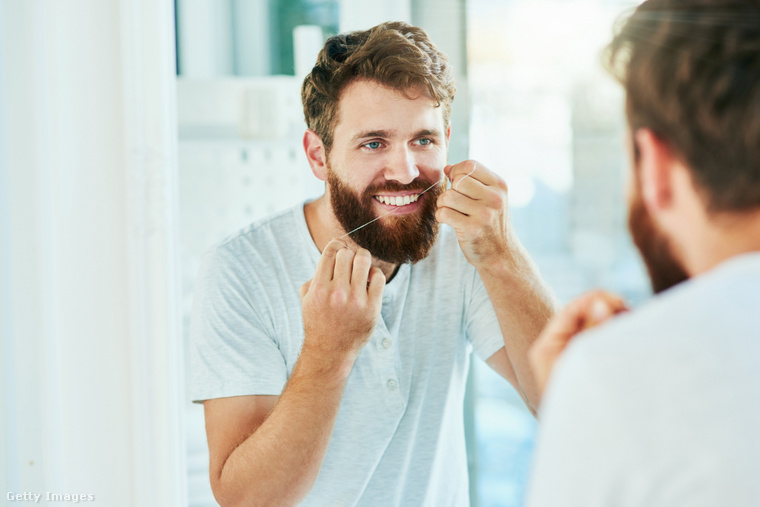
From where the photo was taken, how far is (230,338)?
977 mm

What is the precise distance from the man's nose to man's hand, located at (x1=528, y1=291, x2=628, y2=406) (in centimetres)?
49

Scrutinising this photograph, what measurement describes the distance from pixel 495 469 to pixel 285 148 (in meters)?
0.83

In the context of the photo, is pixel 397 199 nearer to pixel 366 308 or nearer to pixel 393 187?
pixel 393 187

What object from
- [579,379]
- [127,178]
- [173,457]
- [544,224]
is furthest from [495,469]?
[579,379]

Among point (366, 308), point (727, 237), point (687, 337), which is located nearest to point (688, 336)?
point (687, 337)

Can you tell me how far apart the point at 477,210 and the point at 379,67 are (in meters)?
0.26

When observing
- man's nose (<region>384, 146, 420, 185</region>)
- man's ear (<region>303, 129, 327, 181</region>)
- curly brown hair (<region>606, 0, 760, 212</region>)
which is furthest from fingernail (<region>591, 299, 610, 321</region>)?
man's ear (<region>303, 129, 327, 181</region>)

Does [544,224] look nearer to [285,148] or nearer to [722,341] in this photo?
[285,148]

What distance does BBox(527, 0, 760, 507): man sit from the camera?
367 millimetres

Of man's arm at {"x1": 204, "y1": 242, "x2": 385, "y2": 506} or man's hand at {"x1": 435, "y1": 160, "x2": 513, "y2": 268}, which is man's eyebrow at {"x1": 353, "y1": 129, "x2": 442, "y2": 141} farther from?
man's arm at {"x1": 204, "y1": 242, "x2": 385, "y2": 506}

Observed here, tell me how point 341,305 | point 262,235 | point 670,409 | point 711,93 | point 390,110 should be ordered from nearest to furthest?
1. point 670,409
2. point 711,93
3. point 341,305
4. point 390,110
5. point 262,235

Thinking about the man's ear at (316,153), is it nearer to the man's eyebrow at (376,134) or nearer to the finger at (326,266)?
the man's eyebrow at (376,134)

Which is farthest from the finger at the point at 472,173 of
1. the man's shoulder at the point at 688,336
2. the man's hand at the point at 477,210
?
the man's shoulder at the point at 688,336

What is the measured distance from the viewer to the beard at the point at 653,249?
1.79 feet
